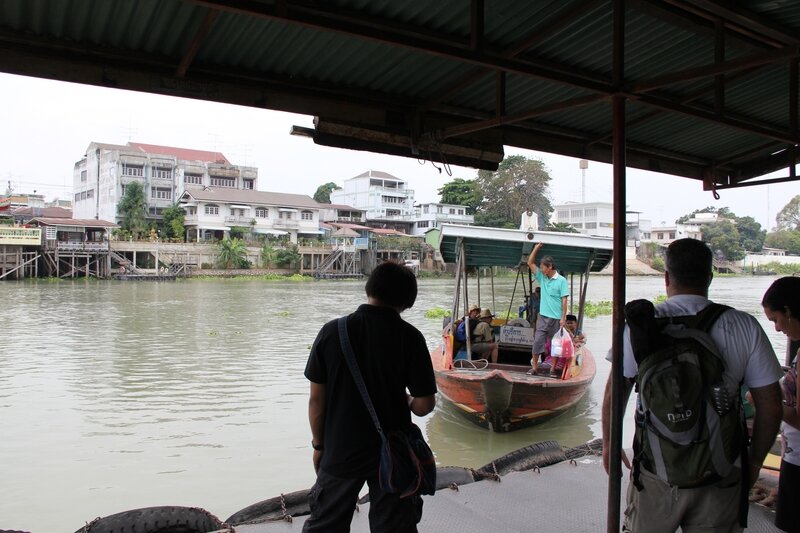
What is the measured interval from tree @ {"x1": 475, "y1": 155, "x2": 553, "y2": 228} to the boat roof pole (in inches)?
1975

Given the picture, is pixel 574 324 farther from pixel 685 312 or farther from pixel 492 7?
pixel 685 312

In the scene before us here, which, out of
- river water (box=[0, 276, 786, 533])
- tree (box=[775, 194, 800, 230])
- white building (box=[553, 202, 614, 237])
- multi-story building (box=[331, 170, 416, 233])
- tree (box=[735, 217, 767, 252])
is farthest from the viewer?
tree (box=[775, 194, 800, 230])

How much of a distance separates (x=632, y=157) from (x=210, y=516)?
13.1 ft

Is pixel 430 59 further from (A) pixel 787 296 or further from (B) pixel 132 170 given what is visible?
(B) pixel 132 170

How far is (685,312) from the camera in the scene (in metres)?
1.79

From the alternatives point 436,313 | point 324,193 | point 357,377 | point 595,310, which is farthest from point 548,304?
point 324,193

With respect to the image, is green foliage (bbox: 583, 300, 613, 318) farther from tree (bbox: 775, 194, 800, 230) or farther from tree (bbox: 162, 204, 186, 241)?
tree (bbox: 775, 194, 800, 230)

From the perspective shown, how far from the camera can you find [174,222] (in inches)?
1769

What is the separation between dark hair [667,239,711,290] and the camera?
6.01ft

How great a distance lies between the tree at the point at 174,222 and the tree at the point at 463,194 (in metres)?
22.5

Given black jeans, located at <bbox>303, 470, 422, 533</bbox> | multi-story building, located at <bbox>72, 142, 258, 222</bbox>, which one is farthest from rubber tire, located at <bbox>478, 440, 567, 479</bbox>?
multi-story building, located at <bbox>72, 142, 258, 222</bbox>

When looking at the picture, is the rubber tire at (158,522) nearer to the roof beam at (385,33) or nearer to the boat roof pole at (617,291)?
the boat roof pole at (617,291)

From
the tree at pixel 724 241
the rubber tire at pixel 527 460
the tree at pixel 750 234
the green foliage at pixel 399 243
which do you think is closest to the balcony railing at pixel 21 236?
the green foliage at pixel 399 243

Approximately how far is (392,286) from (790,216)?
83.5 metres
